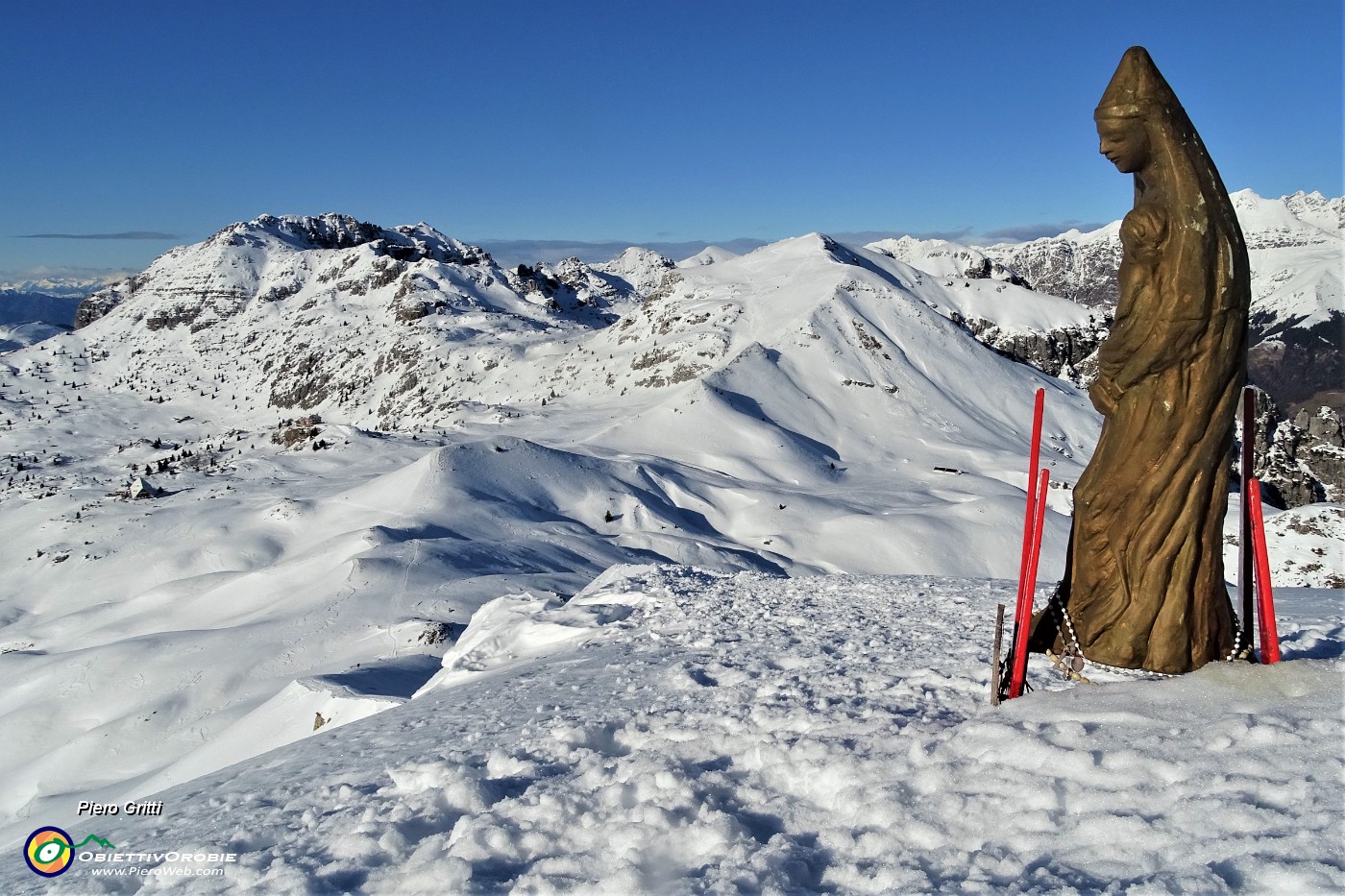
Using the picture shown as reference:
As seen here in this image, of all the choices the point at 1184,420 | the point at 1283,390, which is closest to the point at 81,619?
the point at 1184,420

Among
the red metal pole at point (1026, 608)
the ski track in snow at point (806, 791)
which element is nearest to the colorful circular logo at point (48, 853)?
the ski track in snow at point (806, 791)

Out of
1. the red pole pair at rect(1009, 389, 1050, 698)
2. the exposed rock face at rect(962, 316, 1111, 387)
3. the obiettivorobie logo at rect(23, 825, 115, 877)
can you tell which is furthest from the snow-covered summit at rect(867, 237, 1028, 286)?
the obiettivorobie logo at rect(23, 825, 115, 877)

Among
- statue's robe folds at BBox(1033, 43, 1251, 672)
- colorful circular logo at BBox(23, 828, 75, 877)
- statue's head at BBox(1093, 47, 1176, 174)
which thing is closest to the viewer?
colorful circular logo at BBox(23, 828, 75, 877)

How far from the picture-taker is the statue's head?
17.2ft

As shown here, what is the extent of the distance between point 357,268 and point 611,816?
100 meters

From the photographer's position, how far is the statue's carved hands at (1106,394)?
5570 mm

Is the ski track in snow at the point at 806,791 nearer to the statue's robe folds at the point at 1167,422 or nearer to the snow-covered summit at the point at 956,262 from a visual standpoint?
the statue's robe folds at the point at 1167,422

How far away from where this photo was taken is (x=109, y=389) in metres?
77.9

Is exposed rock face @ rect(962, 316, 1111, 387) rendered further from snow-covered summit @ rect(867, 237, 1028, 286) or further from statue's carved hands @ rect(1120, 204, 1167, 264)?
statue's carved hands @ rect(1120, 204, 1167, 264)

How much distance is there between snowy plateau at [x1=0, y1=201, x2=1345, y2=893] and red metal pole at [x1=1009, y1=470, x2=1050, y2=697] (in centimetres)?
16

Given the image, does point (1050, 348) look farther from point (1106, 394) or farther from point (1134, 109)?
point (1134, 109)

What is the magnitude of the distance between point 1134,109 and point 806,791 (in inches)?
190

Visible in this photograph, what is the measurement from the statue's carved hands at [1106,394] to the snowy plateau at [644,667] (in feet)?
6.08

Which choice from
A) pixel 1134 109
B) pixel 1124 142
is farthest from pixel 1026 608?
pixel 1134 109
